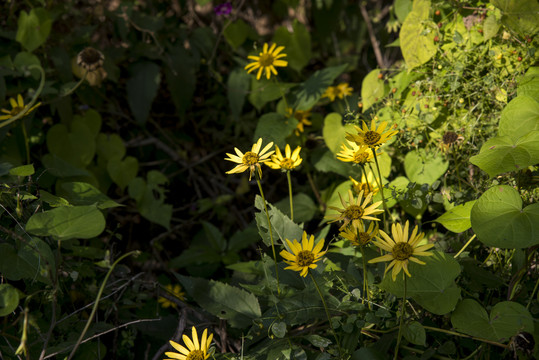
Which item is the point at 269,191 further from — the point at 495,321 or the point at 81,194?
the point at 495,321

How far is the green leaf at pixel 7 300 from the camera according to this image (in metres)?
0.95

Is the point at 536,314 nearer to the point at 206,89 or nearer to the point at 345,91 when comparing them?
the point at 345,91

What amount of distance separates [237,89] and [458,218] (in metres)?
1.12

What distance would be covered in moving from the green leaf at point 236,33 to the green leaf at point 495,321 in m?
1.50

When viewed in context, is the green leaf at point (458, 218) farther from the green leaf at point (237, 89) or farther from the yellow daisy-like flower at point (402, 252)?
the green leaf at point (237, 89)

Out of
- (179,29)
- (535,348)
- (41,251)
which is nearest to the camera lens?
(535,348)

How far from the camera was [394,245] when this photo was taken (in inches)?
37.4

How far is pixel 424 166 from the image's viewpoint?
1.43 m

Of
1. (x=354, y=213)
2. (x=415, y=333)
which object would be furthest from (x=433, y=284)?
(x=354, y=213)

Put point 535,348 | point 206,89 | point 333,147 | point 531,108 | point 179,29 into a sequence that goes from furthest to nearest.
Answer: point 206,89 → point 179,29 → point 333,147 → point 531,108 → point 535,348

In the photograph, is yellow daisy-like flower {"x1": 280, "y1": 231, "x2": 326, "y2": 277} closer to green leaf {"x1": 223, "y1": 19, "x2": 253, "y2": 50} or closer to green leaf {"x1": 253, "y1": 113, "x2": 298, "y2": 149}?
green leaf {"x1": 253, "y1": 113, "x2": 298, "y2": 149}

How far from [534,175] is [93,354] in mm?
1228

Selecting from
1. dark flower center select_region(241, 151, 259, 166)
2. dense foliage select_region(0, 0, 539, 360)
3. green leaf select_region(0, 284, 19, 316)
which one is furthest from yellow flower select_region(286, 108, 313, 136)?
green leaf select_region(0, 284, 19, 316)

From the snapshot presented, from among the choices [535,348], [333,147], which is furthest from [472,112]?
[535,348]
